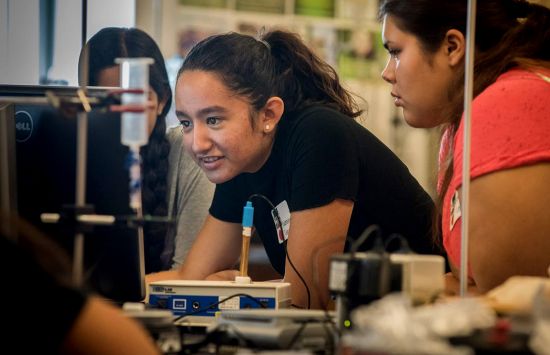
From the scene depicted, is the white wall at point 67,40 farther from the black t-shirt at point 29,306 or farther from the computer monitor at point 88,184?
the black t-shirt at point 29,306

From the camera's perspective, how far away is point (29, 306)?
2.91 feet

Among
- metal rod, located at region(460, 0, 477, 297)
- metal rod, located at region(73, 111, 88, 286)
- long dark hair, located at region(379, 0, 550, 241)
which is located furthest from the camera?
long dark hair, located at region(379, 0, 550, 241)

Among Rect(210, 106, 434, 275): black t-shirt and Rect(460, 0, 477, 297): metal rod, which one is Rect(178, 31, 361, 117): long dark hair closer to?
Rect(210, 106, 434, 275): black t-shirt

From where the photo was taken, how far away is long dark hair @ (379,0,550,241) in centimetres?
184

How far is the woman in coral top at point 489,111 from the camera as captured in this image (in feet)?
5.57

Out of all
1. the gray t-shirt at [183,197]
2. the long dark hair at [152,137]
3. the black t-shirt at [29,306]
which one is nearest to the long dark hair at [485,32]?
the long dark hair at [152,137]

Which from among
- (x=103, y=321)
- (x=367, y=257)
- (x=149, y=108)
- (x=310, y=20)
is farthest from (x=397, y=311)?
(x=310, y=20)

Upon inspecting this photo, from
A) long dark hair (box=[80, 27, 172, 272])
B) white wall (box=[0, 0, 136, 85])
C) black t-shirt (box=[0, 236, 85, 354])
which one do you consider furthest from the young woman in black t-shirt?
black t-shirt (box=[0, 236, 85, 354])

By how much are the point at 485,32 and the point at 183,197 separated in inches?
41.7

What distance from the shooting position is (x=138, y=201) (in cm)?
140

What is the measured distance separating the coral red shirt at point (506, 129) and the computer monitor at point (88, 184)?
2.14ft

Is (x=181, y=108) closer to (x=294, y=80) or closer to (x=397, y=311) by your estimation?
(x=294, y=80)

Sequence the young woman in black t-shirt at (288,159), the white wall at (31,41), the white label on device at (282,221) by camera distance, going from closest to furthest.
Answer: the young woman in black t-shirt at (288,159)
the white label on device at (282,221)
the white wall at (31,41)

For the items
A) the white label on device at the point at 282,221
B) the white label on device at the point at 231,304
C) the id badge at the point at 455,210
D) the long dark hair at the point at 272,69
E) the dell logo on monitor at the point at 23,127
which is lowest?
the white label on device at the point at 231,304
